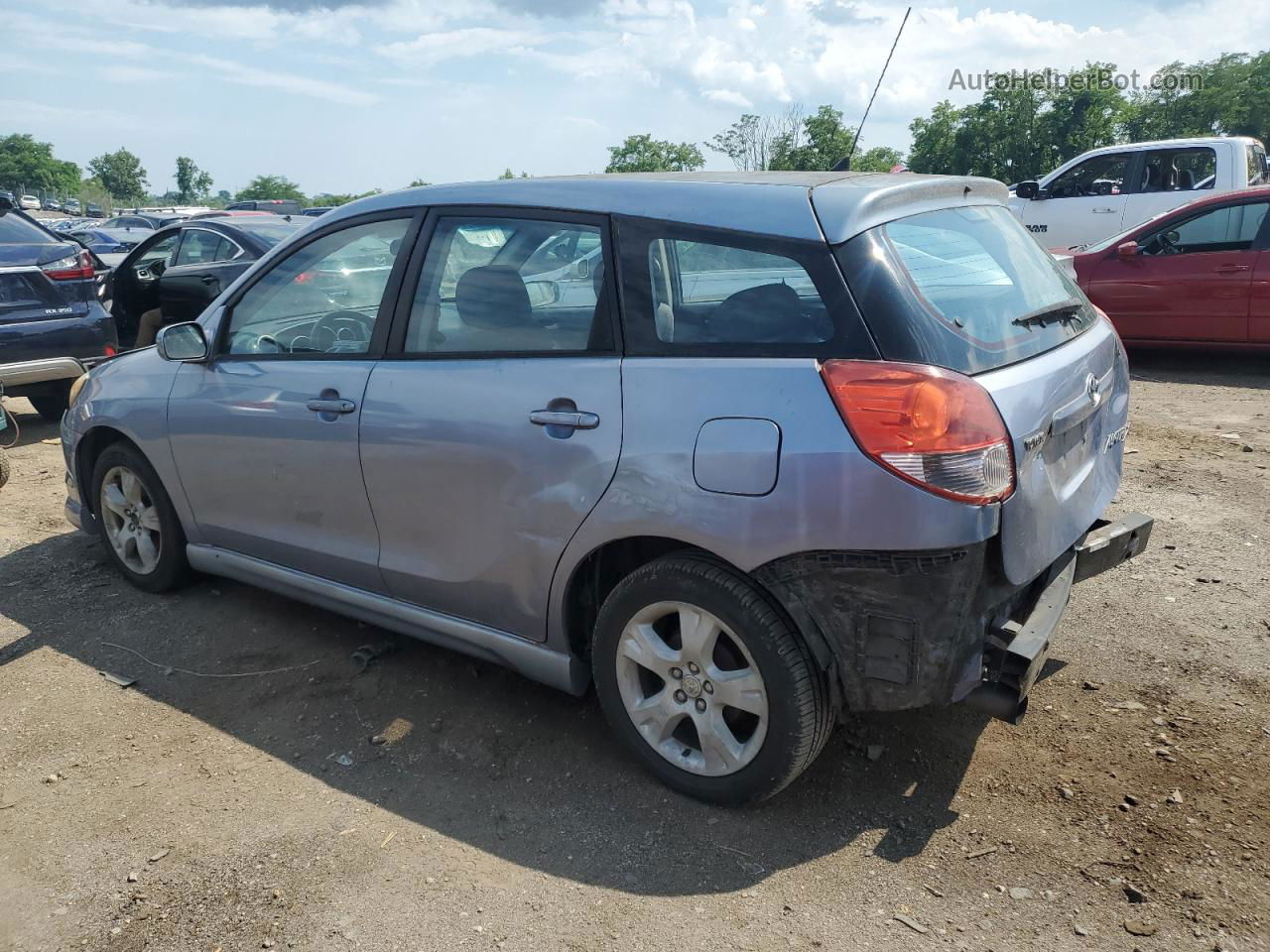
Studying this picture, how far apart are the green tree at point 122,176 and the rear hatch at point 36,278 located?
10455cm

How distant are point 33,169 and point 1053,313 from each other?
105 m

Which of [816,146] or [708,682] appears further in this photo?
[816,146]

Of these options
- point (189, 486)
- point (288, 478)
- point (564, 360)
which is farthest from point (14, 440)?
point (564, 360)

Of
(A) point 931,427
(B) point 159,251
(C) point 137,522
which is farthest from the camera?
(B) point 159,251

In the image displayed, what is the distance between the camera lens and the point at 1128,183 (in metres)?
12.6

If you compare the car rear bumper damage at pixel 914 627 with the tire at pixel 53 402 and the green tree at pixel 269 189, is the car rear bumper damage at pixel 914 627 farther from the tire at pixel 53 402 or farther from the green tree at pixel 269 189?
the green tree at pixel 269 189

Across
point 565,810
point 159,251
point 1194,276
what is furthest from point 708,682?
point 159,251

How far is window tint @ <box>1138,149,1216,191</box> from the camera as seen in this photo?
40.2 feet

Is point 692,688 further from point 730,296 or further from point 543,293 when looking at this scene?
point 543,293

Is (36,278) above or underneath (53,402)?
above

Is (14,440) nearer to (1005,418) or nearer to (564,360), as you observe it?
(564,360)

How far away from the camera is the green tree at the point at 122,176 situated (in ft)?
327

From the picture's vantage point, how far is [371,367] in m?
3.52

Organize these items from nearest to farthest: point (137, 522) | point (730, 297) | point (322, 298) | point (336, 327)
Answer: point (730, 297)
point (336, 327)
point (322, 298)
point (137, 522)
